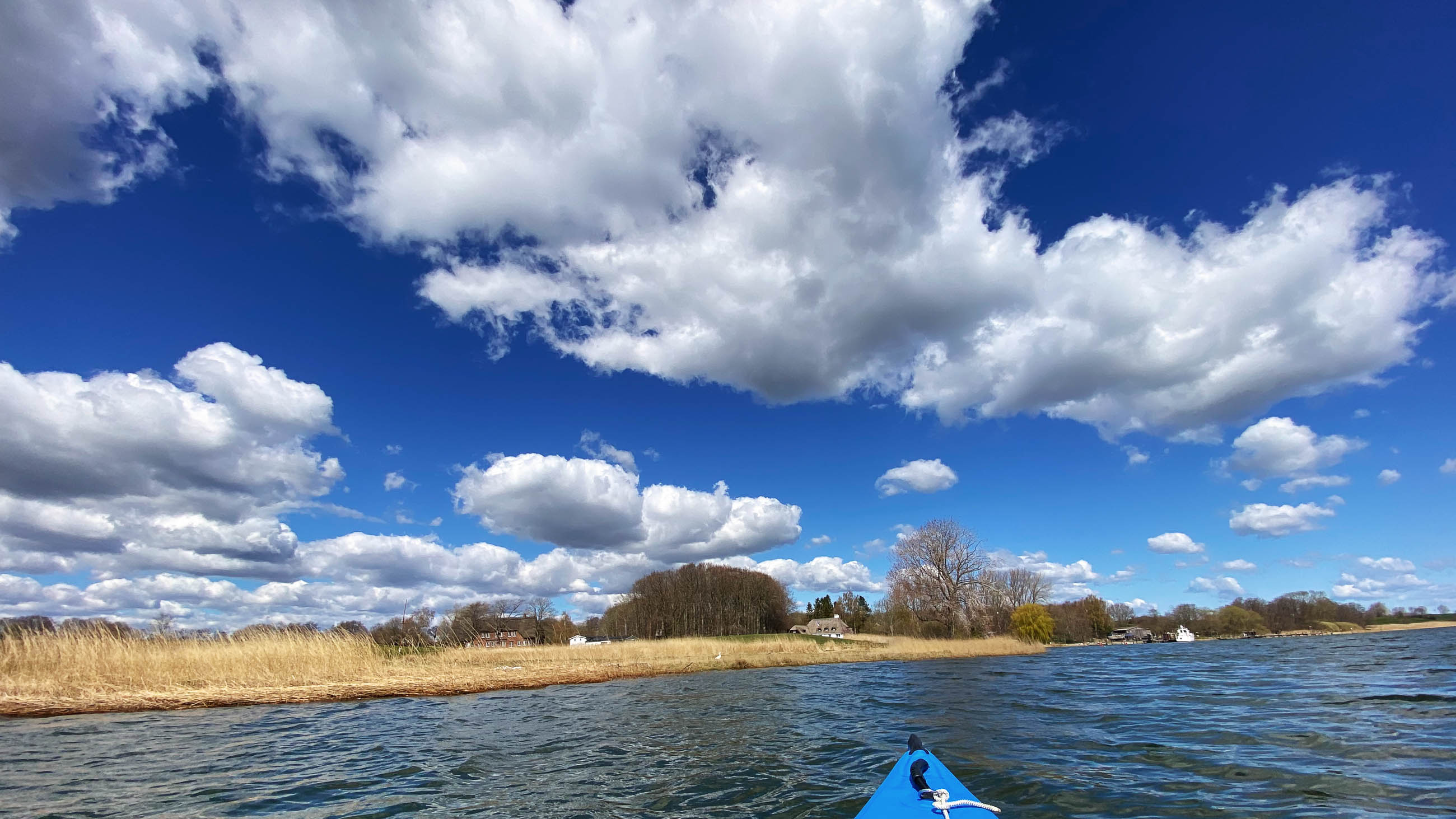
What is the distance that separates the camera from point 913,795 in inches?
191

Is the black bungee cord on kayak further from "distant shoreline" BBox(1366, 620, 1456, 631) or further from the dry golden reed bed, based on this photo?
"distant shoreline" BBox(1366, 620, 1456, 631)

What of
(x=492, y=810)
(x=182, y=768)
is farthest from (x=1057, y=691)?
(x=182, y=768)

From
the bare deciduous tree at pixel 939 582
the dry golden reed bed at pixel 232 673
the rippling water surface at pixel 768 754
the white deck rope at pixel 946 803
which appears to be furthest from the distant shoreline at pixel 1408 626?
the white deck rope at pixel 946 803

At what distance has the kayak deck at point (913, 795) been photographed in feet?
14.8

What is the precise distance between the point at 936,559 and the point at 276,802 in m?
57.2

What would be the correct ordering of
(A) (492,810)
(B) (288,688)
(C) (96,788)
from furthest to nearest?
(B) (288,688), (C) (96,788), (A) (492,810)

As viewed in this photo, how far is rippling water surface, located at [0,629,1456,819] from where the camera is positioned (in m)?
7.07

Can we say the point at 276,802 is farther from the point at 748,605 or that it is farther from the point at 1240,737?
the point at 748,605

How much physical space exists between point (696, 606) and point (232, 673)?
3580 inches

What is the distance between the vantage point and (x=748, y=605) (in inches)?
4574

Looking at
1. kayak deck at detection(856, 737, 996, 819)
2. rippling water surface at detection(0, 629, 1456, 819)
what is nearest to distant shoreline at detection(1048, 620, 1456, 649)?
rippling water surface at detection(0, 629, 1456, 819)

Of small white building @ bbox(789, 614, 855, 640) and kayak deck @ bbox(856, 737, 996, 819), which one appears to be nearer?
kayak deck @ bbox(856, 737, 996, 819)

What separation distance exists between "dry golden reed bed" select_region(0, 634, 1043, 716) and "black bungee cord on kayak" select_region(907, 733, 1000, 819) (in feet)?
73.6

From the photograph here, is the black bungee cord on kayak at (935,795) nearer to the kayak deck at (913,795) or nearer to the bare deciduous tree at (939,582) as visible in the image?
the kayak deck at (913,795)
